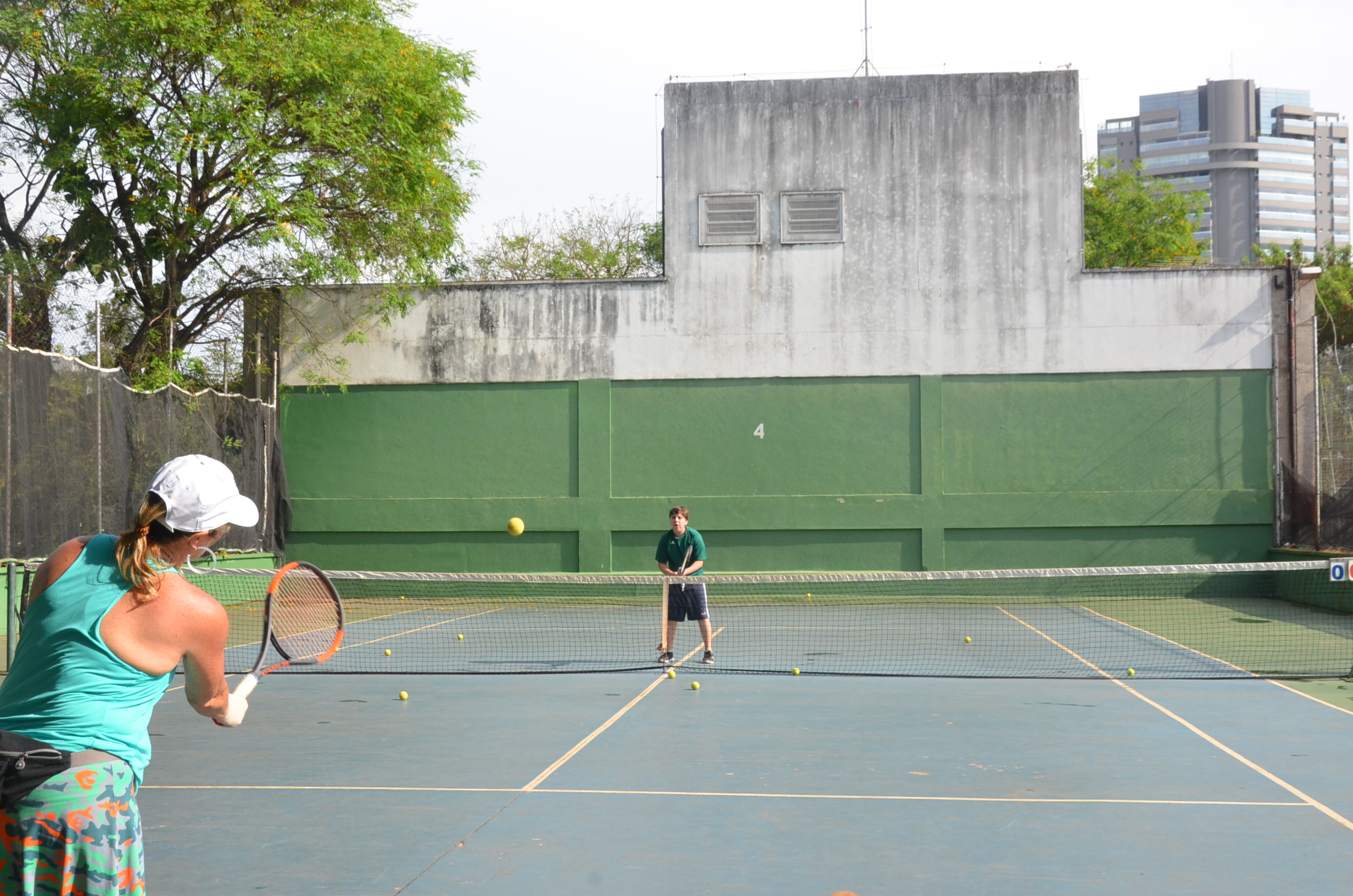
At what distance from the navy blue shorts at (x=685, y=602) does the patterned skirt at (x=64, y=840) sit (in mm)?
8634

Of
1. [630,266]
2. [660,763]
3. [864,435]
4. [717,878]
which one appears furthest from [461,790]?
[630,266]

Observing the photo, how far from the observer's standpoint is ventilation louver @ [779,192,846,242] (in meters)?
19.5

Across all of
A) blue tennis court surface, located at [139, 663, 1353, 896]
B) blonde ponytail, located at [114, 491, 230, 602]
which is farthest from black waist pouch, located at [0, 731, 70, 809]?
blue tennis court surface, located at [139, 663, 1353, 896]

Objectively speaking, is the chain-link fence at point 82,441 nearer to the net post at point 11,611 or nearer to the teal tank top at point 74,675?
the net post at point 11,611

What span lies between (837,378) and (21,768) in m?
17.6

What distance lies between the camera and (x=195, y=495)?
248cm

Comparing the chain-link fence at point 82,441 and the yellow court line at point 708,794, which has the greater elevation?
the chain-link fence at point 82,441

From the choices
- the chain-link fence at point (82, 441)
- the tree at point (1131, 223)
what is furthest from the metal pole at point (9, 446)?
the tree at point (1131, 223)

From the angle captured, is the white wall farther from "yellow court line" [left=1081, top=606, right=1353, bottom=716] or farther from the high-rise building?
the high-rise building

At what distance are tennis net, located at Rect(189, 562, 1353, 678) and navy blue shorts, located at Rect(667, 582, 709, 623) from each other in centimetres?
15

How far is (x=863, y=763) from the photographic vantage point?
659 cm

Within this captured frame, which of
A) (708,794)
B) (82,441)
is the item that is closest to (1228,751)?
(708,794)

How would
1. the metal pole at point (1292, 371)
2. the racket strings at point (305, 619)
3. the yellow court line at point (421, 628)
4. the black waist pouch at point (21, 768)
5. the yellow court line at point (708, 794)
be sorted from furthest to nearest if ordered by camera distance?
1. the metal pole at point (1292, 371)
2. the yellow court line at point (421, 628)
3. the racket strings at point (305, 619)
4. the yellow court line at point (708, 794)
5. the black waist pouch at point (21, 768)

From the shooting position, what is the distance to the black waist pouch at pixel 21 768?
2.34 metres
